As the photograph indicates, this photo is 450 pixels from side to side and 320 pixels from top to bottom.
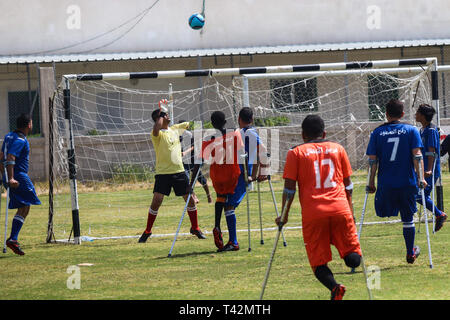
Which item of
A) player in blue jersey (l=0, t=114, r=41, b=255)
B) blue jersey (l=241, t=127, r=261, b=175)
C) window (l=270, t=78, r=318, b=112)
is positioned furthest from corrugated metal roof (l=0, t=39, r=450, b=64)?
Answer: blue jersey (l=241, t=127, r=261, b=175)

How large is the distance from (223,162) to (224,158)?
6 centimetres

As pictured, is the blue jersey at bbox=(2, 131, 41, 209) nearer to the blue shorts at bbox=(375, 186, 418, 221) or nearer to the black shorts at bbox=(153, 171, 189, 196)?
the black shorts at bbox=(153, 171, 189, 196)

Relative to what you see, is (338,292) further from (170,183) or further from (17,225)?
(17,225)

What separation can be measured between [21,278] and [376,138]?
15.4ft

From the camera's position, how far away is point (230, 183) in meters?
10.9

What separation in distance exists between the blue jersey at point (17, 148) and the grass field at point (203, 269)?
1.36 m

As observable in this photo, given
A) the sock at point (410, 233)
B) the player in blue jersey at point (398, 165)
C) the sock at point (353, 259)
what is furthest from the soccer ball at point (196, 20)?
the sock at point (353, 259)

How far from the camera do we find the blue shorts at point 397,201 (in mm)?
9055

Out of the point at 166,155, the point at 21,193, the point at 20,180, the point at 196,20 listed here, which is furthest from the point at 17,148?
the point at 196,20

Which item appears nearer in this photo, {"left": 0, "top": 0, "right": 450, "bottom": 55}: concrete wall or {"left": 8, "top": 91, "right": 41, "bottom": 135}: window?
{"left": 8, "top": 91, "right": 41, "bottom": 135}: window

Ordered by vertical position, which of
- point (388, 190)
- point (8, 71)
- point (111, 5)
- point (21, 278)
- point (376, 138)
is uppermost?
point (111, 5)

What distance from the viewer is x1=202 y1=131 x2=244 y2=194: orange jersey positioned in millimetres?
A: 10703

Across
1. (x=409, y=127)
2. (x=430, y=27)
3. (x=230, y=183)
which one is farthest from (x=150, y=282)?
(x=430, y=27)
